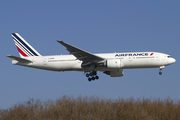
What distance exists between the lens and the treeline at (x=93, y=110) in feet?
127

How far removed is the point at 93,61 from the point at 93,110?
6.25 m

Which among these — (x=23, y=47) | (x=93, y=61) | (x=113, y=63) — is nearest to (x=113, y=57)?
(x=113, y=63)

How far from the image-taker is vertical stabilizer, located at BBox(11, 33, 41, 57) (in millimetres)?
47000

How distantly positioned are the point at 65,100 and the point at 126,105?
7.75 meters

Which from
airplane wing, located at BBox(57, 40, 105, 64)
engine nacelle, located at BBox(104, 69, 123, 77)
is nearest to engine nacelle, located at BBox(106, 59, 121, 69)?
airplane wing, located at BBox(57, 40, 105, 64)

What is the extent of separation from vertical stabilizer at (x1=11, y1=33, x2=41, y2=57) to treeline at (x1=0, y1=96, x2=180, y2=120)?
9.02 meters

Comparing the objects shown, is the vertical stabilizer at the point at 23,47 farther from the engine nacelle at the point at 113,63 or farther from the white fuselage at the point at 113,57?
the engine nacelle at the point at 113,63

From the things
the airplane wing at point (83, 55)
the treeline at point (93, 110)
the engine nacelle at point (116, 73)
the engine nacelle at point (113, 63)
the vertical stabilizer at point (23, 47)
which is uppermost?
the vertical stabilizer at point (23, 47)

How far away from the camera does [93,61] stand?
137 feet

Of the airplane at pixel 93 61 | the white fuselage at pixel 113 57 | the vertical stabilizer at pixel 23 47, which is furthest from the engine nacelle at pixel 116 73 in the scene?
the vertical stabilizer at pixel 23 47

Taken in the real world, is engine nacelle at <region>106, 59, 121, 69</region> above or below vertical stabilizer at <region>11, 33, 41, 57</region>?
below

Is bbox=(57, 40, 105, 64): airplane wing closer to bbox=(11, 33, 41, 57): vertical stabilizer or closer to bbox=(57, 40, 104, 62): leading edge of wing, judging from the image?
bbox=(57, 40, 104, 62): leading edge of wing

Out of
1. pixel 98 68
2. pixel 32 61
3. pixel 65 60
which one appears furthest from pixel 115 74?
pixel 32 61

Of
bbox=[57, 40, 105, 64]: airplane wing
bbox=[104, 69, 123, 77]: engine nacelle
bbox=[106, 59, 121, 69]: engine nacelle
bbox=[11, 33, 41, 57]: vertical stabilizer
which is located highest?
bbox=[11, 33, 41, 57]: vertical stabilizer
